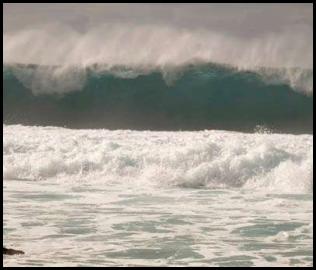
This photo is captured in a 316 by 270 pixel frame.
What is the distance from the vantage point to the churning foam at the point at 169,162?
1531cm

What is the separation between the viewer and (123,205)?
38.7ft

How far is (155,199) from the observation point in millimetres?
12633

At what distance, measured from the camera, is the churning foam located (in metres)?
15.3

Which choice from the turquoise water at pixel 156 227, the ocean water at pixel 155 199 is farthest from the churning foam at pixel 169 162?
the turquoise water at pixel 156 227

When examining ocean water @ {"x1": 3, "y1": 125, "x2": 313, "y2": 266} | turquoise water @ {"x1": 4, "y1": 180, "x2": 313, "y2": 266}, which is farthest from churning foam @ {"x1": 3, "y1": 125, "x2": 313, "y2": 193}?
turquoise water @ {"x1": 4, "y1": 180, "x2": 313, "y2": 266}

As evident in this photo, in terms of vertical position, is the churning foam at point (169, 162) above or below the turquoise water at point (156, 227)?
above

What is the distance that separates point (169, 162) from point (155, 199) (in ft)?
13.6

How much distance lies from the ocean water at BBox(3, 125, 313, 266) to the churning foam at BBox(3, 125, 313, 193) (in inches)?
1.1

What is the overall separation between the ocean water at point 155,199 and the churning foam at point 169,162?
0.03m

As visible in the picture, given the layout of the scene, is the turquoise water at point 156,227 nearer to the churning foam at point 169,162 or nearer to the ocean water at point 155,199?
the ocean water at point 155,199

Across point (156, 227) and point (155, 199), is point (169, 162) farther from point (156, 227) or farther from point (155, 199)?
point (156, 227)

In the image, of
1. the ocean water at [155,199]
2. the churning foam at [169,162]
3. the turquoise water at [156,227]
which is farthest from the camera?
the churning foam at [169,162]

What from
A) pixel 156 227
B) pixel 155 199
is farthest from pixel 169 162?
pixel 156 227

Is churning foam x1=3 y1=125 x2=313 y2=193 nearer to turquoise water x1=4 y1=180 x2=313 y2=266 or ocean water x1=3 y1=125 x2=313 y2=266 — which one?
ocean water x1=3 y1=125 x2=313 y2=266
